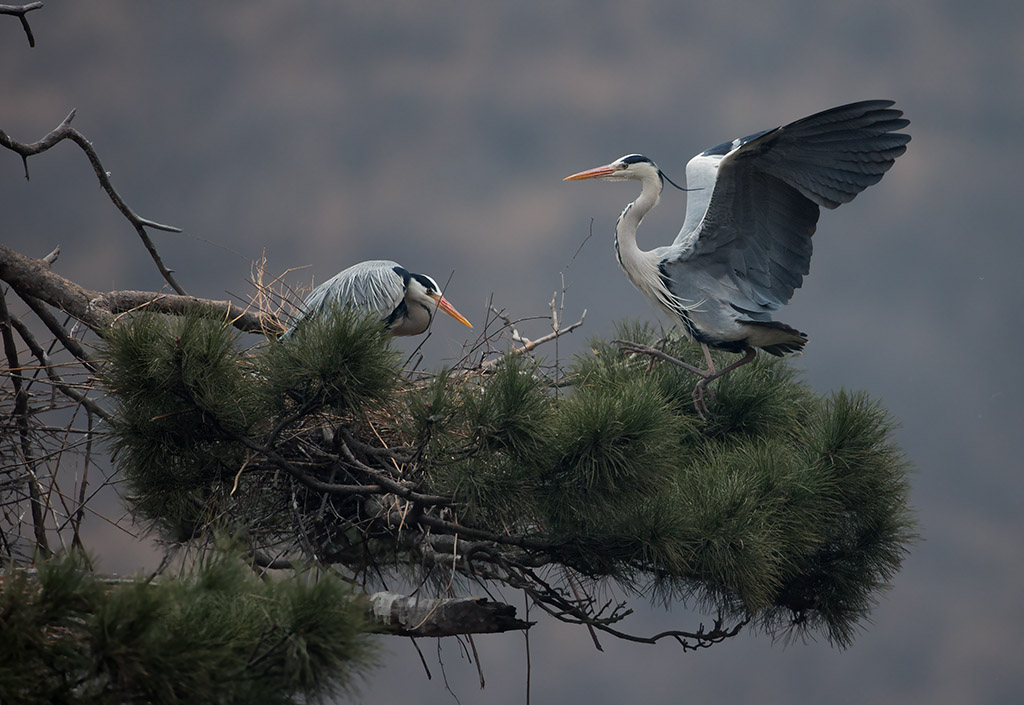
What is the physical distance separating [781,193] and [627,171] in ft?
1.48

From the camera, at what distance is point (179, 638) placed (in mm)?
1100

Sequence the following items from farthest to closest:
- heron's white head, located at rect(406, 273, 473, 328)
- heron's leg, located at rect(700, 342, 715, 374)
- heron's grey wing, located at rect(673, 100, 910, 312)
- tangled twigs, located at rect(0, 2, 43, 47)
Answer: heron's white head, located at rect(406, 273, 473, 328) → heron's leg, located at rect(700, 342, 715, 374) → heron's grey wing, located at rect(673, 100, 910, 312) → tangled twigs, located at rect(0, 2, 43, 47)

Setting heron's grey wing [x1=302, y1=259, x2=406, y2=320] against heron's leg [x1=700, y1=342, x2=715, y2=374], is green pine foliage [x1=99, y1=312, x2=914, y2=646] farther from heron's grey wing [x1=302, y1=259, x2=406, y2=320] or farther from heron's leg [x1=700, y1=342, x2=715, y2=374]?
heron's grey wing [x1=302, y1=259, x2=406, y2=320]

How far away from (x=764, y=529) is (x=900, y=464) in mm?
550

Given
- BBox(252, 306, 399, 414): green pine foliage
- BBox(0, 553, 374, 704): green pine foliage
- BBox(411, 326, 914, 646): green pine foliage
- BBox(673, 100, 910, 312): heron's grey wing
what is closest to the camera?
BBox(0, 553, 374, 704): green pine foliage

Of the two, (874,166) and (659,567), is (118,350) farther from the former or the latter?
(874,166)

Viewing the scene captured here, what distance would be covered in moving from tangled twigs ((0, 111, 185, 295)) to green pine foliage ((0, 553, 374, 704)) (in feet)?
4.33

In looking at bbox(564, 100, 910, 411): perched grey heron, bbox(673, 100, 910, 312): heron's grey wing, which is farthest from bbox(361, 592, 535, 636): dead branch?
bbox(673, 100, 910, 312): heron's grey wing

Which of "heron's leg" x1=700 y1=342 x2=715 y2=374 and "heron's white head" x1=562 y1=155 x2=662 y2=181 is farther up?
"heron's white head" x1=562 y1=155 x2=662 y2=181

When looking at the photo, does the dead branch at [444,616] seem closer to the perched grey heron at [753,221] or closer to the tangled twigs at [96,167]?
the perched grey heron at [753,221]

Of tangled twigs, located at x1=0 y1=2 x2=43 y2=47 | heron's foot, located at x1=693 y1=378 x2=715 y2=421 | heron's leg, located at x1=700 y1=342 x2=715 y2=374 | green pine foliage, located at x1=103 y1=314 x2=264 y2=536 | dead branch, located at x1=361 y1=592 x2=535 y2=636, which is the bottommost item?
dead branch, located at x1=361 y1=592 x2=535 y2=636

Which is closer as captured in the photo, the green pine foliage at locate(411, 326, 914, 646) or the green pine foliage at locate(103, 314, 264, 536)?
the green pine foliage at locate(103, 314, 264, 536)

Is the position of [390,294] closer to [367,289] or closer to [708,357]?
[367,289]

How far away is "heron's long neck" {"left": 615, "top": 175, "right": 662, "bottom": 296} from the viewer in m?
2.56
